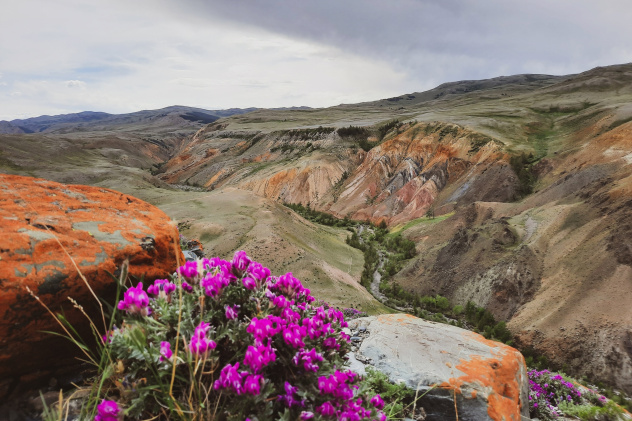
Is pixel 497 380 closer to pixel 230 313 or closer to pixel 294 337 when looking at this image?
pixel 294 337

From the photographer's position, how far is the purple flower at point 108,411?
7.36 ft

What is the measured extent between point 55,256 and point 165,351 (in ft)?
7.43

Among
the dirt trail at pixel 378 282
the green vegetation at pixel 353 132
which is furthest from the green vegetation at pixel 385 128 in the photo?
the dirt trail at pixel 378 282

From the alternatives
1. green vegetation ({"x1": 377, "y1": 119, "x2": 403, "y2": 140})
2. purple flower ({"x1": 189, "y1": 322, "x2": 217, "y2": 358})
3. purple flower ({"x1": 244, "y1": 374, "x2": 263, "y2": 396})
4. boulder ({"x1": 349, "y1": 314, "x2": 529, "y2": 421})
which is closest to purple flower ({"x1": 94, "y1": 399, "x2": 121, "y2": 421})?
purple flower ({"x1": 189, "y1": 322, "x2": 217, "y2": 358})

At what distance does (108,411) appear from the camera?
2.25m

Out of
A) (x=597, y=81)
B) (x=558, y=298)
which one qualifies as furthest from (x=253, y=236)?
(x=597, y=81)

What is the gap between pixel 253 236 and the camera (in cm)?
2986

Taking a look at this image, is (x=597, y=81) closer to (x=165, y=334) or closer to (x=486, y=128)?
(x=486, y=128)

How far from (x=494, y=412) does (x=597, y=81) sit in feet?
413

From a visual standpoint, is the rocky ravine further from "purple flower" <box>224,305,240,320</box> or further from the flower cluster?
"purple flower" <box>224,305,240,320</box>

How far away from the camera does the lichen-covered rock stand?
3.26 meters

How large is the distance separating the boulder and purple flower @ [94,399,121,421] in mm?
3554

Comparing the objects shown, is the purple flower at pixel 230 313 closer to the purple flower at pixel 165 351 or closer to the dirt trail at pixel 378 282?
the purple flower at pixel 165 351

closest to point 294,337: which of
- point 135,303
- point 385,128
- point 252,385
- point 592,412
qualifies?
point 252,385
